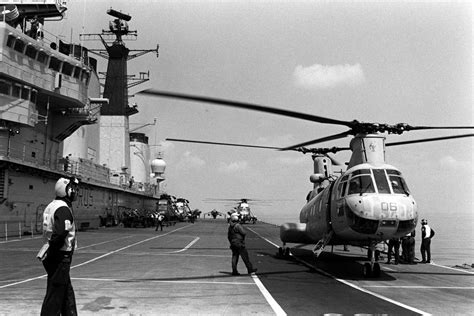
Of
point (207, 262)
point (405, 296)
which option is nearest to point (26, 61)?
point (207, 262)

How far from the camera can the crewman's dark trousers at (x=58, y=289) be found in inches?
209

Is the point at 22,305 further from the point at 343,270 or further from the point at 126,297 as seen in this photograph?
the point at 343,270

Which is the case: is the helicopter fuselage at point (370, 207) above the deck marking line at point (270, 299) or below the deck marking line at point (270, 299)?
above

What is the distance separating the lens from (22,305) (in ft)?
23.5

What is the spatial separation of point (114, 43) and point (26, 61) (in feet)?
111

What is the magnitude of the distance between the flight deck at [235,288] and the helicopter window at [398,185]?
2.36 m

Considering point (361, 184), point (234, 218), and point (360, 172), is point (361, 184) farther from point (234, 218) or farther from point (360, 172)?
point (234, 218)

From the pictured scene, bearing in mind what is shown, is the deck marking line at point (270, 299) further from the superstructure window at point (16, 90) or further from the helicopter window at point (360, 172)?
the superstructure window at point (16, 90)

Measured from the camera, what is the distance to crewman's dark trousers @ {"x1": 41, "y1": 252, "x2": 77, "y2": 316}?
530cm

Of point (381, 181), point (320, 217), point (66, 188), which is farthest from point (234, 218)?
point (66, 188)

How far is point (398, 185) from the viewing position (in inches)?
441

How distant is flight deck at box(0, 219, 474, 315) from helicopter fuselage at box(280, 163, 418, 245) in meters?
1.26

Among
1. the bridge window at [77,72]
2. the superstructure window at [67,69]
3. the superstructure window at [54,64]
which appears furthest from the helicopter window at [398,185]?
the bridge window at [77,72]

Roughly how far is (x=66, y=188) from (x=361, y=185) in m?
7.84
